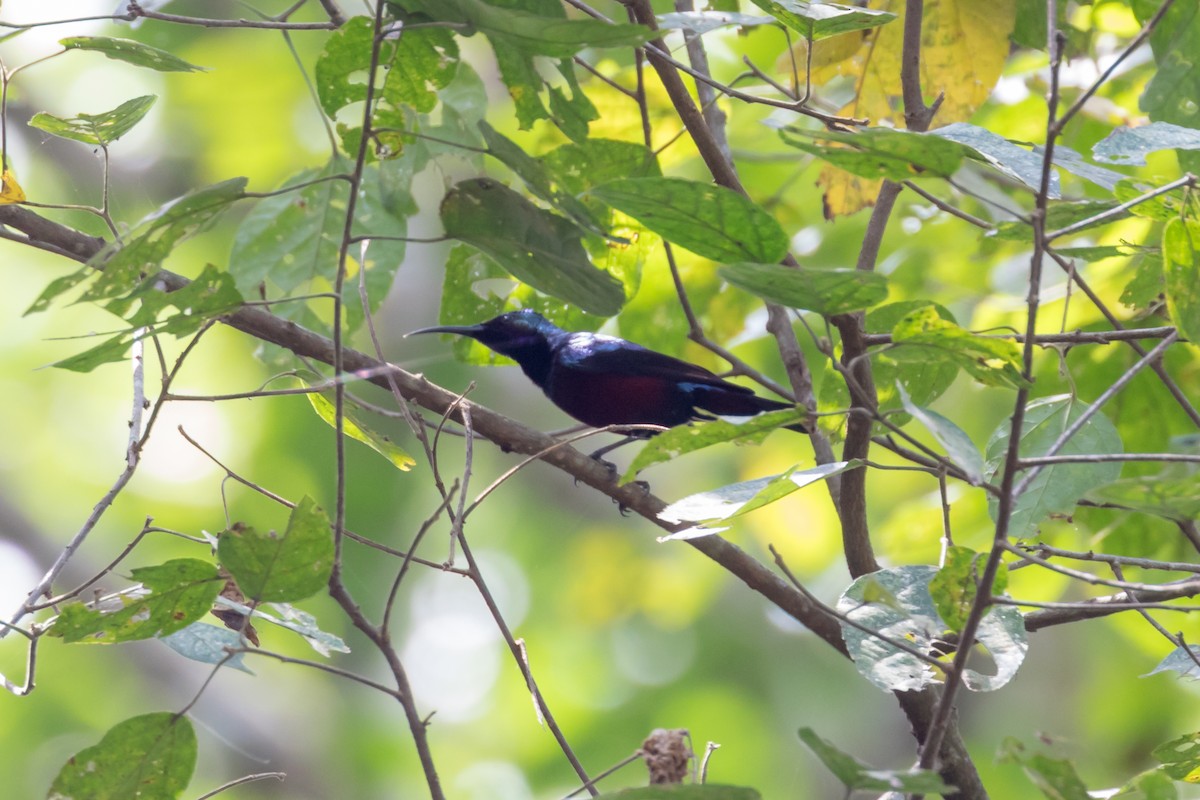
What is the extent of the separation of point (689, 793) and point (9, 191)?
1682mm

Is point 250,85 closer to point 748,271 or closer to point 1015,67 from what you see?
point 1015,67

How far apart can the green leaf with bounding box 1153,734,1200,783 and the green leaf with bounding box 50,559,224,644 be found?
1.66m

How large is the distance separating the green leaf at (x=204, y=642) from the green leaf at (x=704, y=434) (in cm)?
76

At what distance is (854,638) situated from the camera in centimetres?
179

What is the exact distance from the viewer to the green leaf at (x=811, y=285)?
1.37 metres

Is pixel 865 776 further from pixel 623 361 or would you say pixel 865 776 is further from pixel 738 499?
pixel 623 361

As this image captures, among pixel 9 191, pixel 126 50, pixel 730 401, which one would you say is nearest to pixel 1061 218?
pixel 126 50

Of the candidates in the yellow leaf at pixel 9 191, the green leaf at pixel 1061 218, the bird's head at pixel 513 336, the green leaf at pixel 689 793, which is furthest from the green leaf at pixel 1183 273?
the bird's head at pixel 513 336

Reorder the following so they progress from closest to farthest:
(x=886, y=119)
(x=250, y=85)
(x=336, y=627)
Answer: (x=886, y=119)
(x=250, y=85)
(x=336, y=627)

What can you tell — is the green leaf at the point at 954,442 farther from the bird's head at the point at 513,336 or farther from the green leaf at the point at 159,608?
the bird's head at the point at 513,336

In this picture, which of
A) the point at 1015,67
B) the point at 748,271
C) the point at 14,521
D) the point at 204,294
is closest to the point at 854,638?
the point at 748,271

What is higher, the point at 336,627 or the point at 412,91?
the point at 412,91

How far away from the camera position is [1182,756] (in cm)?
192

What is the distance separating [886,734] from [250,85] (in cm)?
626
